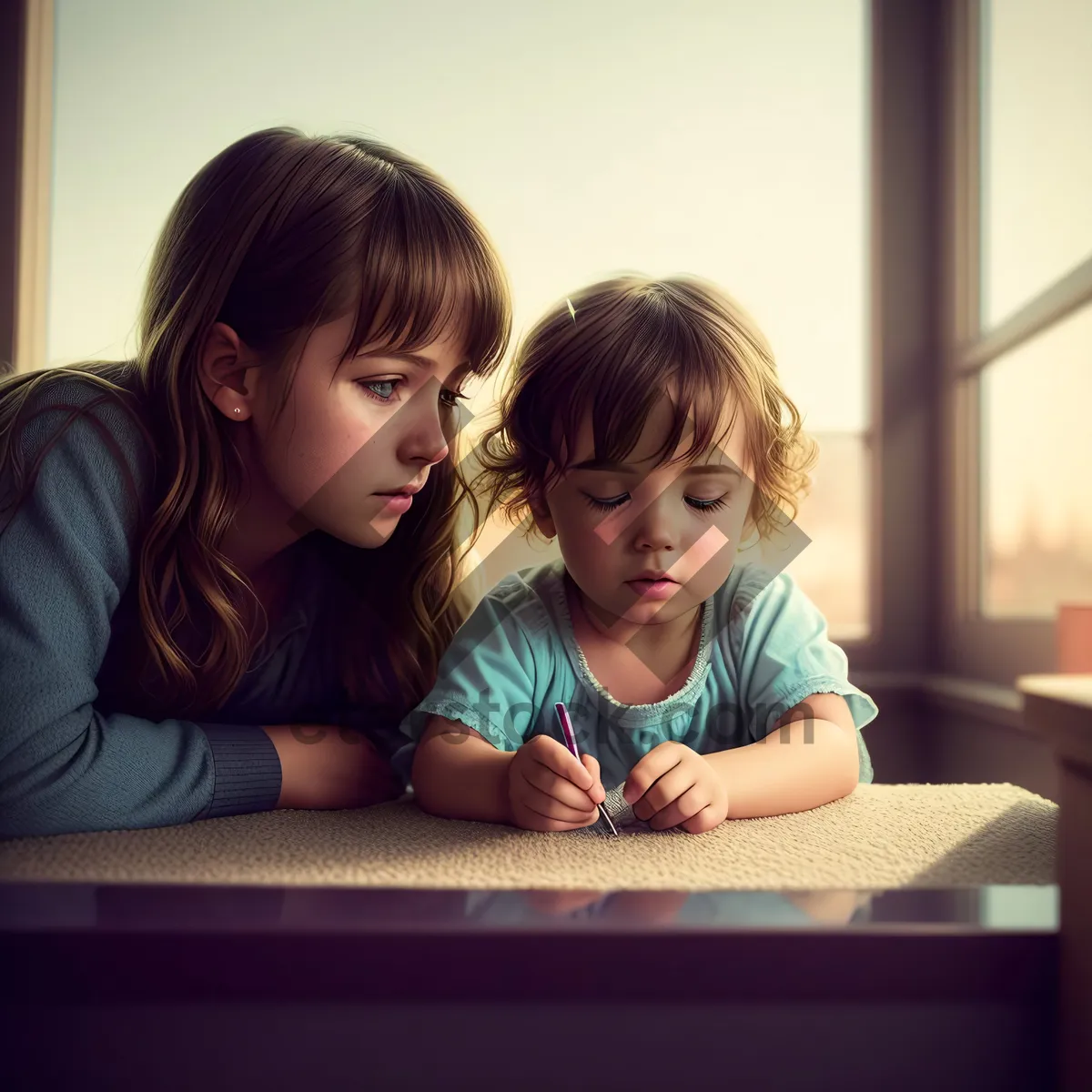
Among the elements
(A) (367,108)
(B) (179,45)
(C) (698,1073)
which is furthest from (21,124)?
(C) (698,1073)

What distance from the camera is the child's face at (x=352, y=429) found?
0.74m

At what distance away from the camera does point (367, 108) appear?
1.69 metres

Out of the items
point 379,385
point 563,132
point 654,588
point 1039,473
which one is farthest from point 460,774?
point 563,132

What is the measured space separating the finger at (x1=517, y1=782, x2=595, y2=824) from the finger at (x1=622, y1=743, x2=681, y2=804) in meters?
0.03

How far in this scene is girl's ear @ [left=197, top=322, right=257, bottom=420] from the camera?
0.78 meters

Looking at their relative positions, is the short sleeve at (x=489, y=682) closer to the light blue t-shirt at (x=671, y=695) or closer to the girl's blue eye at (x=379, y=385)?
the light blue t-shirt at (x=671, y=695)

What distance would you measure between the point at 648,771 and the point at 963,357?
1.44 meters

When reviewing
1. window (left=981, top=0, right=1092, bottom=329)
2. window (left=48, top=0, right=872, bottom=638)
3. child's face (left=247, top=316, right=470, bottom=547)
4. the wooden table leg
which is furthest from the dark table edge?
window (left=48, top=0, right=872, bottom=638)

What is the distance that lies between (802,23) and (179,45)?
121 cm

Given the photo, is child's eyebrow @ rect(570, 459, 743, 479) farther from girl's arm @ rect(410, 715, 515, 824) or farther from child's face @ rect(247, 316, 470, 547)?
girl's arm @ rect(410, 715, 515, 824)

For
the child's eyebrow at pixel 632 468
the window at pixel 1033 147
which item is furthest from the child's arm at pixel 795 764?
the window at pixel 1033 147

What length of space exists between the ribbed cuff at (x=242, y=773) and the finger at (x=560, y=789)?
222 mm

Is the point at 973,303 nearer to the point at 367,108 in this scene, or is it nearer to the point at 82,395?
the point at 367,108

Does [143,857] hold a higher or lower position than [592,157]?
lower
